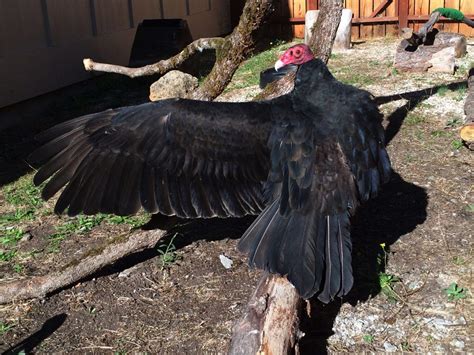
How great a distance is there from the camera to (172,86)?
7969 millimetres

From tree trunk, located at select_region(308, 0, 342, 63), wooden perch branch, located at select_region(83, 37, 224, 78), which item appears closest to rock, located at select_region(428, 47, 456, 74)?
tree trunk, located at select_region(308, 0, 342, 63)

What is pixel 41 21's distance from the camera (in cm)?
784

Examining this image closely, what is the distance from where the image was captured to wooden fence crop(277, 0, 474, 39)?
11547mm

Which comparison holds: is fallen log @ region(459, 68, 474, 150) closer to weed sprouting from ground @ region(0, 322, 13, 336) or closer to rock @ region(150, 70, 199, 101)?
rock @ region(150, 70, 199, 101)

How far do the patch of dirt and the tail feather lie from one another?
1.53ft

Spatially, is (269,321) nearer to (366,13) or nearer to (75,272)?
(75,272)

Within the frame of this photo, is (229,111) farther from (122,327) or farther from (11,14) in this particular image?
(11,14)

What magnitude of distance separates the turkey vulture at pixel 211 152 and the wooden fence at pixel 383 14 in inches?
356

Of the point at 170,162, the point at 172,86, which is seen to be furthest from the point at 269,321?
the point at 172,86

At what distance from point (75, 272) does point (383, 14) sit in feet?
33.4

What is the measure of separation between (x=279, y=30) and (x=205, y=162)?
1017cm

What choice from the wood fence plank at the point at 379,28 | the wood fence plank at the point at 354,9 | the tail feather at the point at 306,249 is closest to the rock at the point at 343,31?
the wood fence plank at the point at 354,9

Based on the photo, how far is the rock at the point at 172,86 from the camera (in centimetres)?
788

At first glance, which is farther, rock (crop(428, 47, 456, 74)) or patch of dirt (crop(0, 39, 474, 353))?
rock (crop(428, 47, 456, 74))
